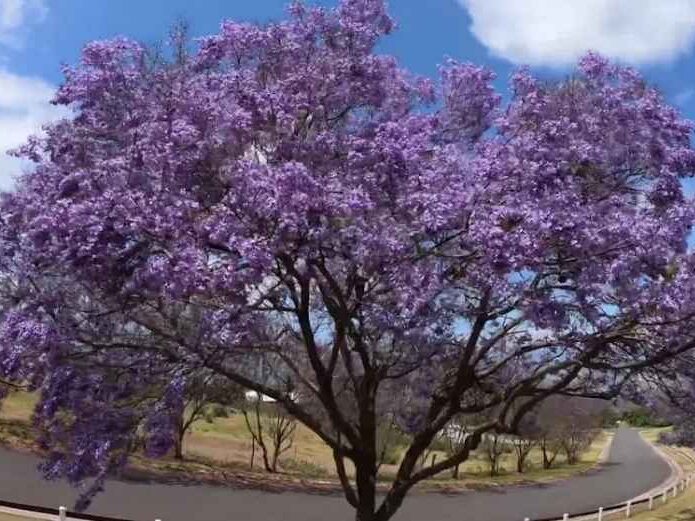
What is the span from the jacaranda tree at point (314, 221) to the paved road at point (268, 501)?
38.6 feet

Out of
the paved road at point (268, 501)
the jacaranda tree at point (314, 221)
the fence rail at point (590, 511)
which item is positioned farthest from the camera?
the paved road at point (268, 501)

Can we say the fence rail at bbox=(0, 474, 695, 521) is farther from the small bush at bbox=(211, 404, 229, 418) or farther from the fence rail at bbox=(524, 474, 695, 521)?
the small bush at bbox=(211, 404, 229, 418)

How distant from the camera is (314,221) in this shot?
27.4ft

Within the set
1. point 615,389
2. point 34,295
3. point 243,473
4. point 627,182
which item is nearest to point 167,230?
point 34,295

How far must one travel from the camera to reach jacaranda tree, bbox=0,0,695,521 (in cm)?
838

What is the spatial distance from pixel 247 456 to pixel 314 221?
3785cm

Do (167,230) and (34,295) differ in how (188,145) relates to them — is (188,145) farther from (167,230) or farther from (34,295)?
(34,295)

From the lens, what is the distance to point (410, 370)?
37.7 ft

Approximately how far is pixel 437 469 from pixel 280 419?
30.5m

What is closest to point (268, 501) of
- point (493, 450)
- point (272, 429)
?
point (272, 429)

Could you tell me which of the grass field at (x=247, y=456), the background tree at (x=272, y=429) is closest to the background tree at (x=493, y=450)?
the grass field at (x=247, y=456)

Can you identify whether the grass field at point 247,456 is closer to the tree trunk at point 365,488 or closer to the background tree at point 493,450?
the background tree at point 493,450

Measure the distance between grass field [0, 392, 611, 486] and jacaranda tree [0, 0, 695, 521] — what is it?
24.6m

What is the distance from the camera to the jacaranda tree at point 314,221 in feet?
27.5
